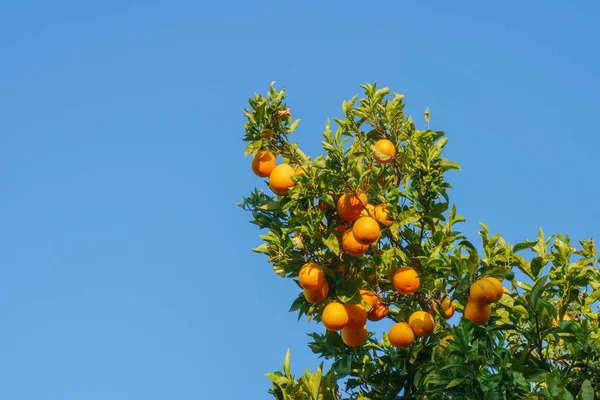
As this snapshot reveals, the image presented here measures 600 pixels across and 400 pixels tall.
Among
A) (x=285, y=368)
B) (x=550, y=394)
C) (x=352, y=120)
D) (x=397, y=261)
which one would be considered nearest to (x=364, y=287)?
(x=397, y=261)

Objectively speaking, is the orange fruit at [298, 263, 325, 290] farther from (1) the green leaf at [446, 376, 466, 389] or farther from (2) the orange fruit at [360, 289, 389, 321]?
(1) the green leaf at [446, 376, 466, 389]

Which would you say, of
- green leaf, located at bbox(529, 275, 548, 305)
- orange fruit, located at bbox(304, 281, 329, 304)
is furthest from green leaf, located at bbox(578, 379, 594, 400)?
orange fruit, located at bbox(304, 281, 329, 304)

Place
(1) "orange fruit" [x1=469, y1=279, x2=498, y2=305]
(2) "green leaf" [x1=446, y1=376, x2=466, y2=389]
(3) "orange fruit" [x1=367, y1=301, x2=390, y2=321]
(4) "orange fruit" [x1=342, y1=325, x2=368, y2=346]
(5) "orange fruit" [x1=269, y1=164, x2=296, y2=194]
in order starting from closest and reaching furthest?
(2) "green leaf" [x1=446, y1=376, x2=466, y2=389] < (1) "orange fruit" [x1=469, y1=279, x2=498, y2=305] < (5) "orange fruit" [x1=269, y1=164, x2=296, y2=194] < (4) "orange fruit" [x1=342, y1=325, x2=368, y2=346] < (3) "orange fruit" [x1=367, y1=301, x2=390, y2=321]

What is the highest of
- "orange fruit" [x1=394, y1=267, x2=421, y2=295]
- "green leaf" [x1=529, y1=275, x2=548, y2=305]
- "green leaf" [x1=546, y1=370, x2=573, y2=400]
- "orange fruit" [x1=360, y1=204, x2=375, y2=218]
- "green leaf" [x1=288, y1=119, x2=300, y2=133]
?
"green leaf" [x1=288, y1=119, x2=300, y2=133]

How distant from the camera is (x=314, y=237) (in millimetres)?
6145

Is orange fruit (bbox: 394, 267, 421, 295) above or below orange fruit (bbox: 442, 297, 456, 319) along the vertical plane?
below

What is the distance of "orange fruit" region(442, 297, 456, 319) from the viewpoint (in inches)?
258

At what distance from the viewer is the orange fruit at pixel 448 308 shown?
258 inches

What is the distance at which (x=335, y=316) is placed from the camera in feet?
19.5

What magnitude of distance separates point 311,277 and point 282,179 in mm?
814

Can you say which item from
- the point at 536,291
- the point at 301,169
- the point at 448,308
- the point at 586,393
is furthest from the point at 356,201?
the point at 586,393

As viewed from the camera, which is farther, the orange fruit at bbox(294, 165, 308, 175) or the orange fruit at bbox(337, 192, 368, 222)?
the orange fruit at bbox(294, 165, 308, 175)

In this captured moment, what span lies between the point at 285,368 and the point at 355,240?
1239mm

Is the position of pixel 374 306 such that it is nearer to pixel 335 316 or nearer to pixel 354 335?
pixel 354 335
